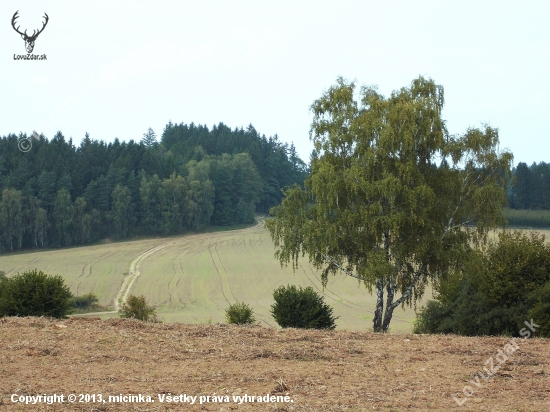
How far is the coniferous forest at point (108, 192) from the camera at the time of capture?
311ft

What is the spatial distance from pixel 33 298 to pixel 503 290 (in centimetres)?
1428

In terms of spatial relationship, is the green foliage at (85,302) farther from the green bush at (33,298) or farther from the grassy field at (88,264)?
the green bush at (33,298)

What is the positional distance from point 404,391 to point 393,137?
59.7ft

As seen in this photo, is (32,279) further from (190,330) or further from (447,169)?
(447,169)

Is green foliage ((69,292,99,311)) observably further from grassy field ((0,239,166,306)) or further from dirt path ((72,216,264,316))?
→ dirt path ((72,216,264,316))

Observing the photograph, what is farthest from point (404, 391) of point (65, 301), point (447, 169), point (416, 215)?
point (447, 169)

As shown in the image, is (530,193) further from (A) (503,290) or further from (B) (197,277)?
(A) (503,290)

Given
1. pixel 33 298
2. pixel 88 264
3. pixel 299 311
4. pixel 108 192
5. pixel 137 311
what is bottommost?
pixel 88 264

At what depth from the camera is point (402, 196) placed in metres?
26.7

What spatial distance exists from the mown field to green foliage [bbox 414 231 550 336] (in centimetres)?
2198

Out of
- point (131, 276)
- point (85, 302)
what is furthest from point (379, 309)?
point (131, 276)

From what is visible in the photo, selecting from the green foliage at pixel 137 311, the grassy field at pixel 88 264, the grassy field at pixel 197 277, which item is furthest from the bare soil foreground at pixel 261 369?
the grassy field at pixel 88 264

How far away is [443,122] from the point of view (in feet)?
90.3

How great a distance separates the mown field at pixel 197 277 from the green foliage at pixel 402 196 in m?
14.1
